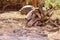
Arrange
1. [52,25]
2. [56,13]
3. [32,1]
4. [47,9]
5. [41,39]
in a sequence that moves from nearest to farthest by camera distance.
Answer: [41,39], [52,25], [47,9], [56,13], [32,1]

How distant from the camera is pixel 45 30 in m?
5.23

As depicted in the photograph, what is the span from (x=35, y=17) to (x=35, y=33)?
1092 mm

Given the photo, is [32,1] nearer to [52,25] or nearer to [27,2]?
[27,2]

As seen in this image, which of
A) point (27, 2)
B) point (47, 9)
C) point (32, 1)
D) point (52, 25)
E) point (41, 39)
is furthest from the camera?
point (27, 2)

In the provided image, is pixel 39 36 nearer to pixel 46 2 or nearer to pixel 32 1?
pixel 46 2

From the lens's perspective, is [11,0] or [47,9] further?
[11,0]

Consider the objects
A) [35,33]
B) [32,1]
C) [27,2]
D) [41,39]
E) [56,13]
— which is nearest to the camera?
[41,39]

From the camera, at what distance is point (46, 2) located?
19.6 ft

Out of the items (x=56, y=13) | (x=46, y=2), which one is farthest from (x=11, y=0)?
(x=46, y=2)

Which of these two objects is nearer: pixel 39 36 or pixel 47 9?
pixel 39 36

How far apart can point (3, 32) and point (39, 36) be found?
1083mm

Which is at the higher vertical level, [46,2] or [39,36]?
[46,2]

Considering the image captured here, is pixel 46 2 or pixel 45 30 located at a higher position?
pixel 46 2

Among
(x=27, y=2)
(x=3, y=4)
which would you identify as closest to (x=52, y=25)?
(x=27, y=2)
